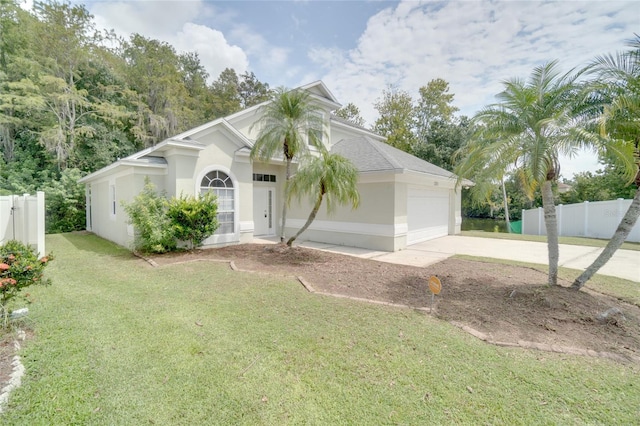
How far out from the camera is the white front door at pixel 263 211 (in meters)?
14.7

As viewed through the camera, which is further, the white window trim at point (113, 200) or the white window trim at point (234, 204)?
the white window trim at point (113, 200)

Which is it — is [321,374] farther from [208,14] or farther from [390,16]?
[208,14]

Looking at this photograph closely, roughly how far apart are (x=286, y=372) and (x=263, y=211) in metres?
12.0

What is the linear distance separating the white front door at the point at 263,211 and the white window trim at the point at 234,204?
2489mm

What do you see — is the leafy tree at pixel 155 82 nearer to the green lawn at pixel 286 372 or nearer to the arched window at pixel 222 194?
the arched window at pixel 222 194

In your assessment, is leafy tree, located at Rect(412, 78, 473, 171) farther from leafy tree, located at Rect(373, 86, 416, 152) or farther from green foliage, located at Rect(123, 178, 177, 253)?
green foliage, located at Rect(123, 178, 177, 253)

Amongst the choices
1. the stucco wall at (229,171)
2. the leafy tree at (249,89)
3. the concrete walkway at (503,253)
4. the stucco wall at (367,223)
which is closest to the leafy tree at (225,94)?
the leafy tree at (249,89)

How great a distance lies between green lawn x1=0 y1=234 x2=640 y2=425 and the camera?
2.85 meters

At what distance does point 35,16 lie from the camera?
1948cm

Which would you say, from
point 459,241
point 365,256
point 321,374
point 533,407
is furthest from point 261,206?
point 533,407

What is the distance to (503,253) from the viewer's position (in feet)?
37.6

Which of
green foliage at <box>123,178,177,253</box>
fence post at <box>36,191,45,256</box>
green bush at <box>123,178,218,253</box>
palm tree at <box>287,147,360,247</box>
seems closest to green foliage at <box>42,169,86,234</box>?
green bush at <box>123,178,218,253</box>

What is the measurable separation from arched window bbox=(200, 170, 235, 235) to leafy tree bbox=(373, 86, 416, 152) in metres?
23.0

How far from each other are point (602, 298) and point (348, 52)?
16681 millimetres
